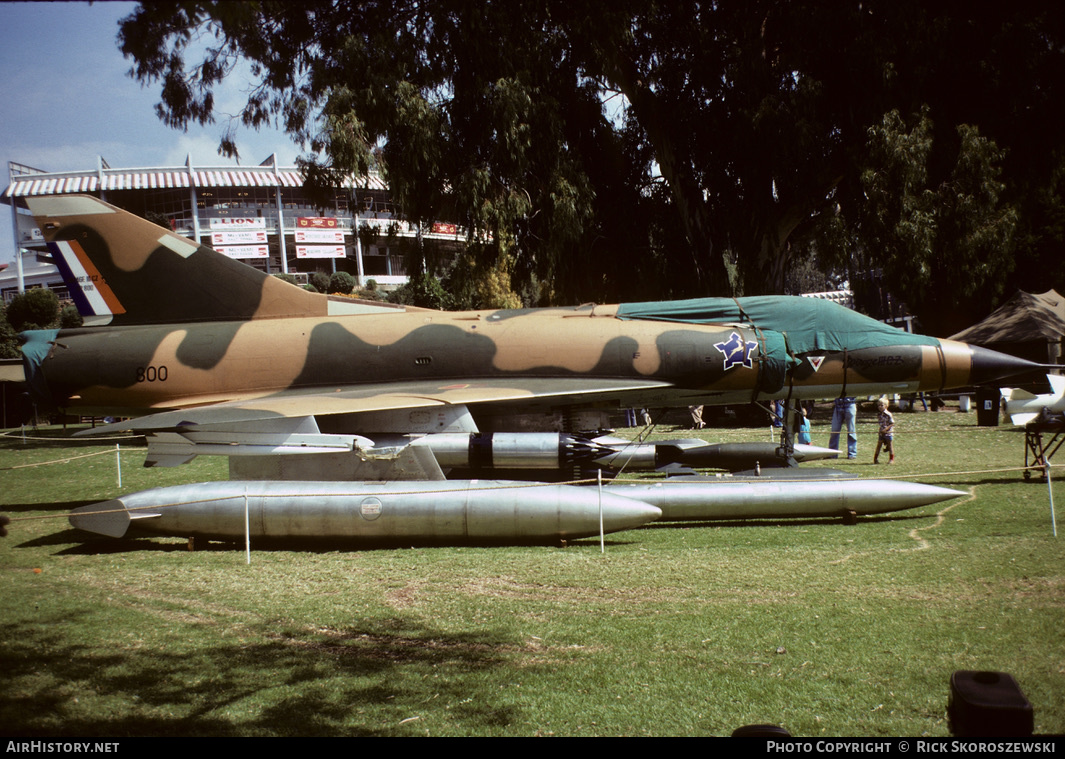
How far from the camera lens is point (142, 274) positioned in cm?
1270

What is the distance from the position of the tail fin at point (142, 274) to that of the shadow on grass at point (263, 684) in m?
7.48

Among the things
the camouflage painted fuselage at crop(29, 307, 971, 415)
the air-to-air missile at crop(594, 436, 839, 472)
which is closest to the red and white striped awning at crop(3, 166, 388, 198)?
the camouflage painted fuselage at crop(29, 307, 971, 415)

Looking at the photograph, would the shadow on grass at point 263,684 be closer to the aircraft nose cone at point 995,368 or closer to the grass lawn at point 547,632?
the grass lawn at point 547,632

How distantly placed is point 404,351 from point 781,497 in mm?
6462

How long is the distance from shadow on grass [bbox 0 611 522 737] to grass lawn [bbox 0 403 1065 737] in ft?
0.07

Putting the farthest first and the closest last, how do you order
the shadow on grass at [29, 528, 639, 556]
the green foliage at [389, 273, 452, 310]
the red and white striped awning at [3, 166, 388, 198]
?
the green foliage at [389, 273, 452, 310] < the red and white striped awning at [3, 166, 388, 198] < the shadow on grass at [29, 528, 639, 556]

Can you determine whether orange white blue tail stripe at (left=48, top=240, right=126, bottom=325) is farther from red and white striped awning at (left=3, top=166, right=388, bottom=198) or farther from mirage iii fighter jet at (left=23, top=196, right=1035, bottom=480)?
red and white striped awning at (left=3, top=166, right=388, bottom=198)

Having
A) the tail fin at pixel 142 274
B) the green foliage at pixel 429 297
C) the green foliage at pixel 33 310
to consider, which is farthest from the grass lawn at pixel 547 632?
the green foliage at pixel 429 297

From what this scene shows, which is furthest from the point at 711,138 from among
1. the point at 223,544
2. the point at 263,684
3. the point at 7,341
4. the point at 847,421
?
the point at 7,341

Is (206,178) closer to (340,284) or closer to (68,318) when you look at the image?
(340,284)

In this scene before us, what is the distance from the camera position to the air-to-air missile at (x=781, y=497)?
994cm

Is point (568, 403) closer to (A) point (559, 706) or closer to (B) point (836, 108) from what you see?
(A) point (559, 706)

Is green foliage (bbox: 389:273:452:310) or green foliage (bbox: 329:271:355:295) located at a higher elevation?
green foliage (bbox: 329:271:355:295)

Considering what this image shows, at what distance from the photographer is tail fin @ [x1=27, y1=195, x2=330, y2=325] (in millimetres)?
12508
